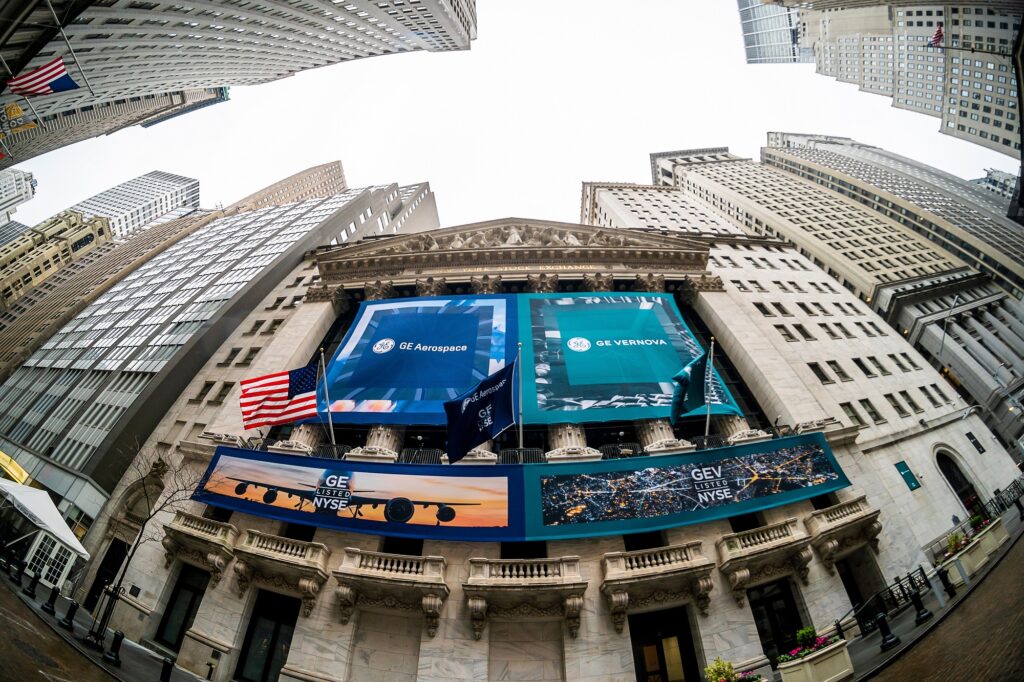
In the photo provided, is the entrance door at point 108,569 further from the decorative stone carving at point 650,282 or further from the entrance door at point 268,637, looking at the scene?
the decorative stone carving at point 650,282

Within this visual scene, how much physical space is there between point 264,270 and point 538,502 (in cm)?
3659

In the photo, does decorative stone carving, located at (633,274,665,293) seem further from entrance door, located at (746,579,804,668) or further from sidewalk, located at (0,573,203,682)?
sidewalk, located at (0,573,203,682)

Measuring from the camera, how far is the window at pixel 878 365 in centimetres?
3212

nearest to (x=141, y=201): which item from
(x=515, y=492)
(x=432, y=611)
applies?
(x=515, y=492)

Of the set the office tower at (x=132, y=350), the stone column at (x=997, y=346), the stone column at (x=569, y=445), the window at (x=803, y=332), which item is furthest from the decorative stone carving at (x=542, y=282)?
the stone column at (x=997, y=346)

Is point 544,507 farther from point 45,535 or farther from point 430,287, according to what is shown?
point 430,287

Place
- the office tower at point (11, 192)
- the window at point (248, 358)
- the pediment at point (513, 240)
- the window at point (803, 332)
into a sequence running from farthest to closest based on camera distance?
the office tower at point (11, 192) → the pediment at point (513, 240) → the window at point (803, 332) → the window at point (248, 358)

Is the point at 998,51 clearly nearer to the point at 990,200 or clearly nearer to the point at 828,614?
the point at 990,200

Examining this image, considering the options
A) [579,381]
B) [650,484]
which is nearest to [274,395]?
[579,381]

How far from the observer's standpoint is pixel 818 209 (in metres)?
71.1

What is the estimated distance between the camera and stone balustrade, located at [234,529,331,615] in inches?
660

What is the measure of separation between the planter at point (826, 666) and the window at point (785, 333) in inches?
1054

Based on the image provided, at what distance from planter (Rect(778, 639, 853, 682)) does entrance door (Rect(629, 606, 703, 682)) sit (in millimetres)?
6349

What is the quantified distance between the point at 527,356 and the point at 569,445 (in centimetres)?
680
